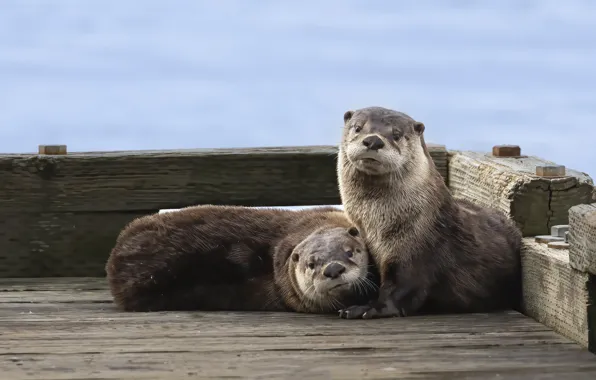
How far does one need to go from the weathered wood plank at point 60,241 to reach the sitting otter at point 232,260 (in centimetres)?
76

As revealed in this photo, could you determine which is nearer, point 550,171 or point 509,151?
point 550,171

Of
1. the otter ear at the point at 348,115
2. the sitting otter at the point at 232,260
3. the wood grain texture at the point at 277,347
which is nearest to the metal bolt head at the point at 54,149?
the sitting otter at the point at 232,260

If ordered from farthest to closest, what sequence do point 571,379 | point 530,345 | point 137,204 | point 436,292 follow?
point 137,204, point 436,292, point 530,345, point 571,379

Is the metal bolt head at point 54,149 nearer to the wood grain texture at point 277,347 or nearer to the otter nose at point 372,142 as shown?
the wood grain texture at point 277,347

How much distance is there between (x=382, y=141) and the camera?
531cm

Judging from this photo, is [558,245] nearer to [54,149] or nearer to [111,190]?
[111,190]

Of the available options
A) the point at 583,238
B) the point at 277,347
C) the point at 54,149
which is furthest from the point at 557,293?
the point at 54,149

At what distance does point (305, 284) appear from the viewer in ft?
18.0

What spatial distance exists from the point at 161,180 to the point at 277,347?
2537 mm

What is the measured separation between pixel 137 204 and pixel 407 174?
2005 mm

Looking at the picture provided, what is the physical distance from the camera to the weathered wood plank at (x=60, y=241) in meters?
6.89

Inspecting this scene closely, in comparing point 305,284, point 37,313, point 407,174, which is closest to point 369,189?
point 407,174

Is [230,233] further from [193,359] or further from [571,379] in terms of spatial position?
[571,379]

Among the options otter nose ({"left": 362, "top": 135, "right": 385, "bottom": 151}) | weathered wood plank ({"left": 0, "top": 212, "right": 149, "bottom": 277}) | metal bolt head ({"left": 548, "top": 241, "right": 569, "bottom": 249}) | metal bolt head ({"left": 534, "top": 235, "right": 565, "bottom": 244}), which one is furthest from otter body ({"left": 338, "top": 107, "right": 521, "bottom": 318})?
weathered wood plank ({"left": 0, "top": 212, "right": 149, "bottom": 277})
